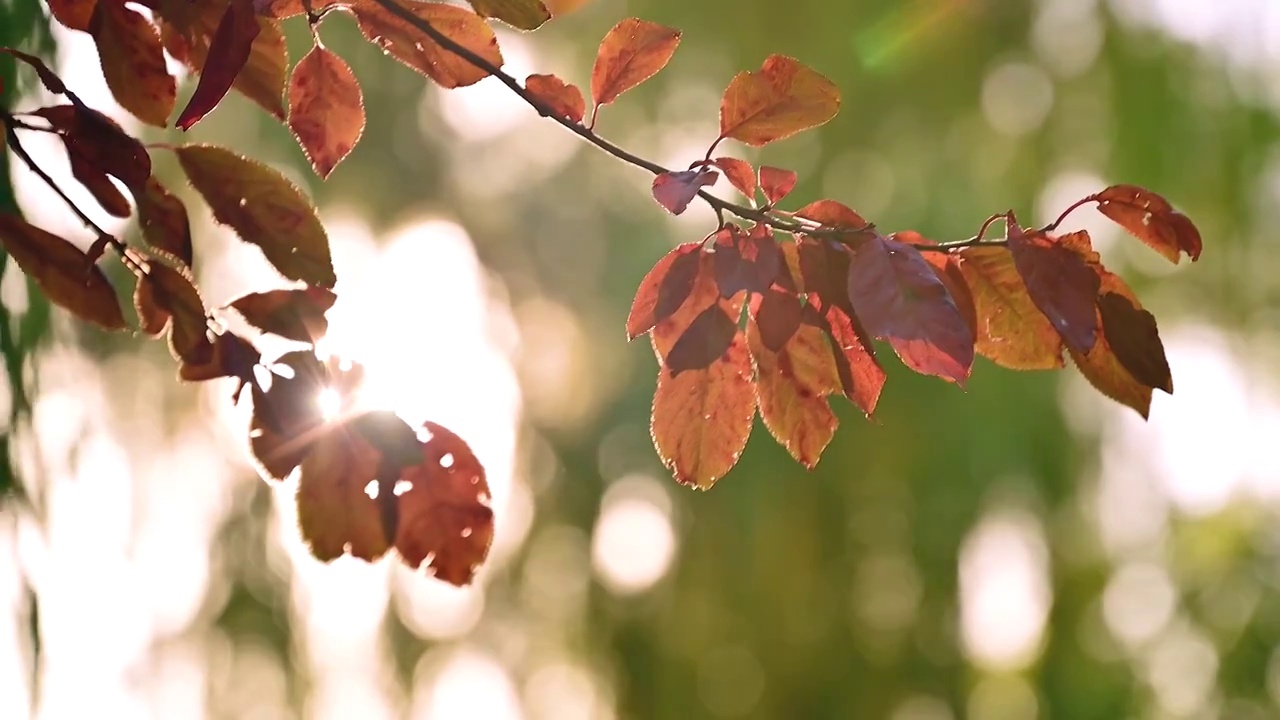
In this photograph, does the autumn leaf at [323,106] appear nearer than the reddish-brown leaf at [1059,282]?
No

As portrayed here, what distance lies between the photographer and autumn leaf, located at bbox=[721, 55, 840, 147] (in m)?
0.57

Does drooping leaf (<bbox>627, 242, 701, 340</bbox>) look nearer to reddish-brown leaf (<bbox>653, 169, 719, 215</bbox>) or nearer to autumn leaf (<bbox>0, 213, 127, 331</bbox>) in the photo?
reddish-brown leaf (<bbox>653, 169, 719, 215</bbox>)

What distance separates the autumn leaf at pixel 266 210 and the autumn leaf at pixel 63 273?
0.08 m

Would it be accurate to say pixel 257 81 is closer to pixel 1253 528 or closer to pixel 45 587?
pixel 45 587

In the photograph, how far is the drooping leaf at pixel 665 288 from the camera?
548 millimetres

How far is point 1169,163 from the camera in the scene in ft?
11.5

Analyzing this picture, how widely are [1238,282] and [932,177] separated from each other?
3.48ft

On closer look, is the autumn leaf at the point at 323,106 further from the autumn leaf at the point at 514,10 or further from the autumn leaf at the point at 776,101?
the autumn leaf at the point at 776,101

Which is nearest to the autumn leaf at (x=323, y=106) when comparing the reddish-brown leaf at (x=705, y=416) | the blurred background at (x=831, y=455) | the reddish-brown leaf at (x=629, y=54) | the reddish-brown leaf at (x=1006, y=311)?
the reddish-brown leaf at (x=629, y=54)

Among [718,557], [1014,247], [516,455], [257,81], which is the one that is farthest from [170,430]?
[1014,247]

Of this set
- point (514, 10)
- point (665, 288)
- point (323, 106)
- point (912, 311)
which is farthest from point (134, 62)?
point (912, 311)

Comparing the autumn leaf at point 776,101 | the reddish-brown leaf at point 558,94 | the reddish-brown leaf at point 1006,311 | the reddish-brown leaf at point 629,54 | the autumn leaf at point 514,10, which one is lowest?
the reddish-brown leaf at point 1006,311

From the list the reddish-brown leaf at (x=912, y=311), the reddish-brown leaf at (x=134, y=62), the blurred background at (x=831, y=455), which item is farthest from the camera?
the blurred background at (x=831, y=455)

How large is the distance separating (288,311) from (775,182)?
11.0 inches
